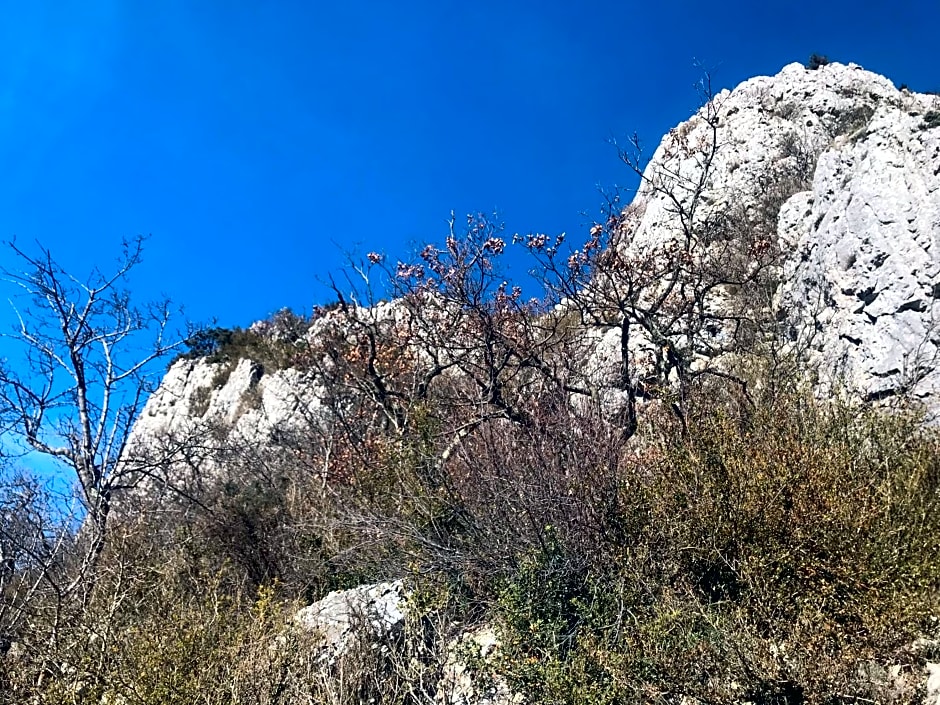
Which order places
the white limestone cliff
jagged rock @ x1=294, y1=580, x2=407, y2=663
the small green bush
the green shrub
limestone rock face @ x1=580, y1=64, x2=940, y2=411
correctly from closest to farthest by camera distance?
the green shrub < jagged rock @ x1=294, y1=580, x2=407, y2=663 < limestone rock face @ x1=580, y1=64, x2=940, y2=411 < the white limestone cliff < the small green bush

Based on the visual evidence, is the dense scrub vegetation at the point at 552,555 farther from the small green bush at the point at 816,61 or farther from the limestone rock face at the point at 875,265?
the small green bush at the point at 816,61

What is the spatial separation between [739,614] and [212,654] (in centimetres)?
348

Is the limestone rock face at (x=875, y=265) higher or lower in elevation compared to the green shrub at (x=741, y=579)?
higher

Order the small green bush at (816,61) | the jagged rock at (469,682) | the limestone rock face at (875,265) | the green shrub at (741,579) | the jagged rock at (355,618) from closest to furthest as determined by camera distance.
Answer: the green shrub at (741,579) → the jagged rock at (469,682) → the jagged rock at (355,618) → the limestone rock face at (875,265) → the small green bush at (816,61)

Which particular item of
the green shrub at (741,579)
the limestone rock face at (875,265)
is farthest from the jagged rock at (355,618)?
the limestone rock face at (875,265)

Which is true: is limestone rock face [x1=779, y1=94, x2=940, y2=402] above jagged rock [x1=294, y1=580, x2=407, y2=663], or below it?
above

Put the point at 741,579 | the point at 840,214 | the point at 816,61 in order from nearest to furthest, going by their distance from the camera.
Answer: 1. the point at 741,579
2. the point at 840,214
3. the point at 816,61

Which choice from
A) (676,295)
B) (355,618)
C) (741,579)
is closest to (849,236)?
(676,295)

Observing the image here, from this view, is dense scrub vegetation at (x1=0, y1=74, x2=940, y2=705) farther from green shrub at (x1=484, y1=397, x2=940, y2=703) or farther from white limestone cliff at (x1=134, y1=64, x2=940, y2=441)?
white limestone cliff at (x1=134, y1=64, x2=940, y2=441)

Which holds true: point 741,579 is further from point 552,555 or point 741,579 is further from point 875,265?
point 875,265

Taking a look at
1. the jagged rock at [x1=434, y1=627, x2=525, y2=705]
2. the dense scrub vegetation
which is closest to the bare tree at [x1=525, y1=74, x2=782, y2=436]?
the dense scrub vegetation

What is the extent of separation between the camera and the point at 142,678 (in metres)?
4.16

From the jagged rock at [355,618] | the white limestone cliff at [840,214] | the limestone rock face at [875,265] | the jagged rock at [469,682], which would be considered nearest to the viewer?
the jagged rock at [469,682]

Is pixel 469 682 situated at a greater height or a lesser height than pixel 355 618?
Result: lesser
